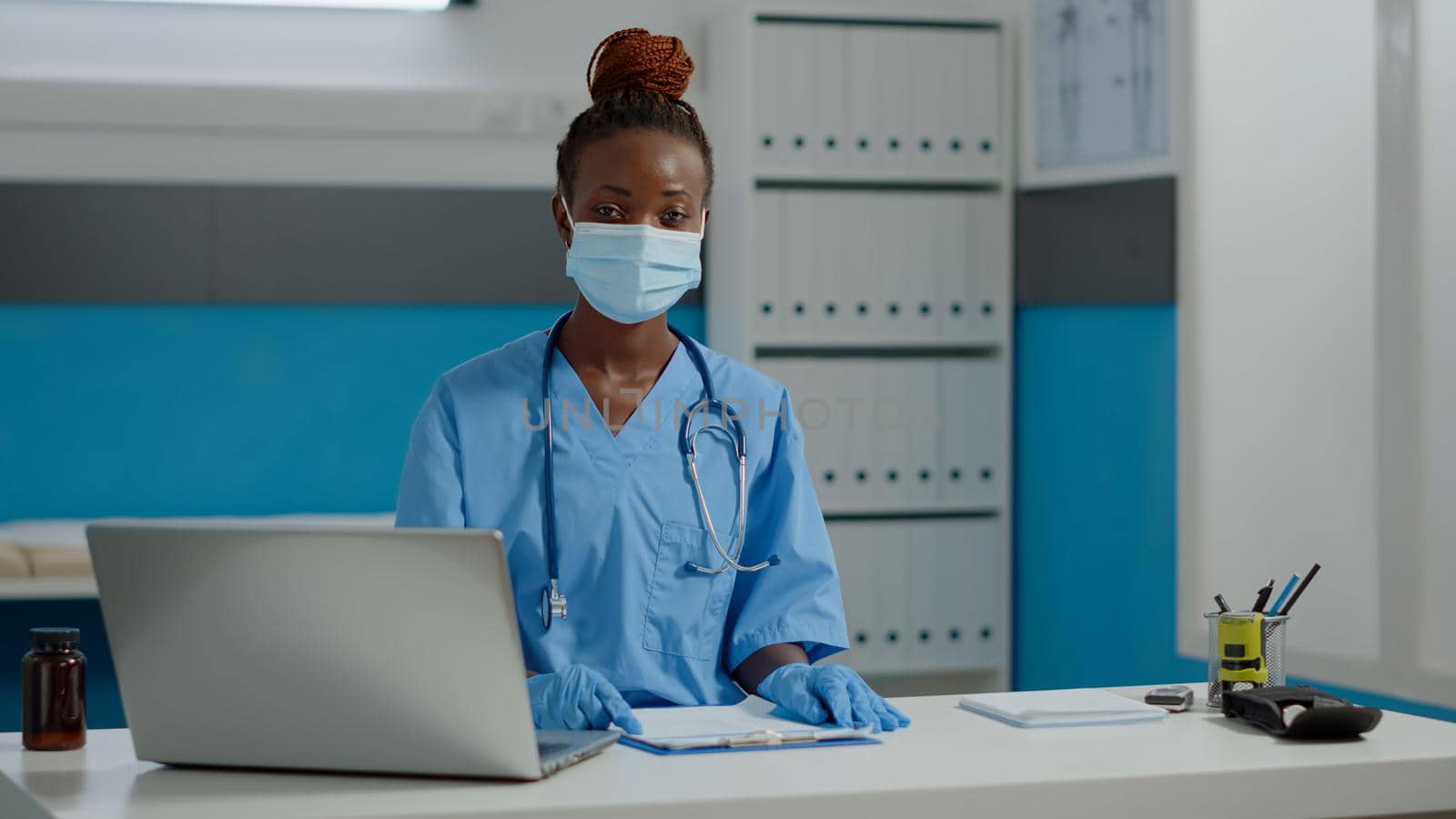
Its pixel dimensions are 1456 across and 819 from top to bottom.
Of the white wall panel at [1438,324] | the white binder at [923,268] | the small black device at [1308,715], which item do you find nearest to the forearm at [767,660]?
the small black device at [1308,715]

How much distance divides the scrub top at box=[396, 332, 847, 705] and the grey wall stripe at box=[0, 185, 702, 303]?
67.4 inches

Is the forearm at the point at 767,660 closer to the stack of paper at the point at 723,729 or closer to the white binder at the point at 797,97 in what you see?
the stack of paper at the point at 723,729

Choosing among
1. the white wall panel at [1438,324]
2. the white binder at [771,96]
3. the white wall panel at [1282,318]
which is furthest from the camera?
the white binder at [771,96]

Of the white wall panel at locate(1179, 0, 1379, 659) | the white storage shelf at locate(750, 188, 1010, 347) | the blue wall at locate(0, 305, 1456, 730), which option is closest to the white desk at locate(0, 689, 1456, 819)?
the white wall panel at locate(1179, 0, 1379, 659)

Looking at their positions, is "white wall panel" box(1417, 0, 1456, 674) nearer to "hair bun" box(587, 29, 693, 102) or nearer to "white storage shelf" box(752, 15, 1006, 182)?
"hair bun" box(587, 29, 693, 102)

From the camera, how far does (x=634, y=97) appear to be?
1678 mm

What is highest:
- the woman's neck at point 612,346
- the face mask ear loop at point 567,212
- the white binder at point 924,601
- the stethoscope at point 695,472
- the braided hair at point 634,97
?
the braided hair at point 634,97

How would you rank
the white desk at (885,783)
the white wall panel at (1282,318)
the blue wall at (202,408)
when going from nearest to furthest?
the white desk at (885,783) < the white wall panel at (1282,318) < the blue wall at (202,408)

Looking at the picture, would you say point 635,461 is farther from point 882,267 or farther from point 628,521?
point 882,267

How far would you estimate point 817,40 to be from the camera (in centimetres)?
331

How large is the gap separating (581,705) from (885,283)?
2.14 metres

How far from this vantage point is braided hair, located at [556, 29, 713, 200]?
166 centimetres

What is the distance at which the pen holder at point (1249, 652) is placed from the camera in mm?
1510

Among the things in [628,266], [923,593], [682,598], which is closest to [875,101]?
[923,593]
